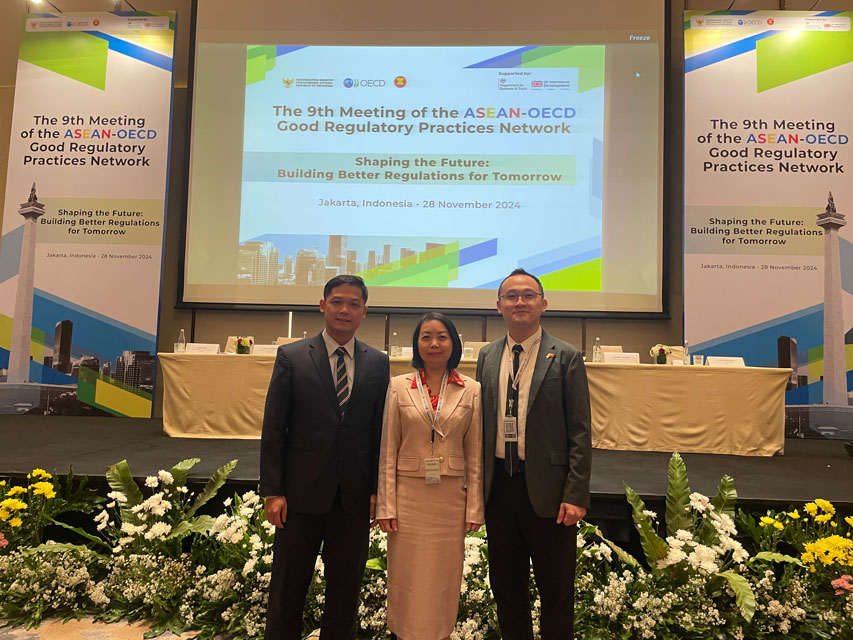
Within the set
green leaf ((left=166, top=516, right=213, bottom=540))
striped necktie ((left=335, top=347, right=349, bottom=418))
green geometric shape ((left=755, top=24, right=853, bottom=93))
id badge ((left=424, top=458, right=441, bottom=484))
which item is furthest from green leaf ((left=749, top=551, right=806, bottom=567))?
green geometric shape ((left=755, top=24, right=853, bottom=93))

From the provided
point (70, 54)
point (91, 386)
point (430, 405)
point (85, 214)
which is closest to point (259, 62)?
point (70, 54)

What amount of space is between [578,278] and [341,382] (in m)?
4.20

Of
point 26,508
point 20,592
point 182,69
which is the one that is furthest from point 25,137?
point 20,592

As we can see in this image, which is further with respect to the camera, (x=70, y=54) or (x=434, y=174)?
(x=70, y=54)

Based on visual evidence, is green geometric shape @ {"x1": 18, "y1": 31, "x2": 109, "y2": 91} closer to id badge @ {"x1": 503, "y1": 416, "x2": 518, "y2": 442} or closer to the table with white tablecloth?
the table with white tablecloth

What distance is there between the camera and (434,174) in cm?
554

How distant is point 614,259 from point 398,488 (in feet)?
14.5

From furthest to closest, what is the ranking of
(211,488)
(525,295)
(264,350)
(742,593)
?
(264,350) → (211,488) → (742,593) → (525,295)

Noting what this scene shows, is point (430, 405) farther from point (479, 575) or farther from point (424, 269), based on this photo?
point (424, 269)

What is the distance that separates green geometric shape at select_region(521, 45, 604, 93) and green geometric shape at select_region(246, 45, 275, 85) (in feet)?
9.09

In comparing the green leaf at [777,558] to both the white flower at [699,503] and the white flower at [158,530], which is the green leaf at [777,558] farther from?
the white flower at [158,530]

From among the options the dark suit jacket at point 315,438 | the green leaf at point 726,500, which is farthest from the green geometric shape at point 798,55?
the dark suit jacket at point 315,438

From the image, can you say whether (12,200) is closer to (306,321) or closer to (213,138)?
(213,138)

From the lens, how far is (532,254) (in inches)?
215
